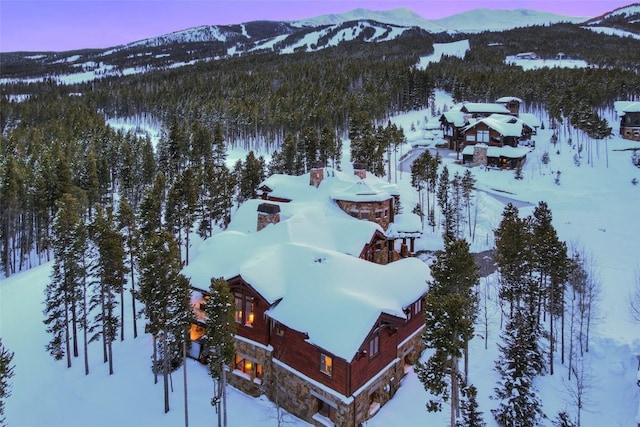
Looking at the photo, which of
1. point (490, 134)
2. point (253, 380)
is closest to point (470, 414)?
point (253, 380)

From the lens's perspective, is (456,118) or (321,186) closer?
(321,186)

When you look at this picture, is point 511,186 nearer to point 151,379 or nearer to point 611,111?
point 611,111

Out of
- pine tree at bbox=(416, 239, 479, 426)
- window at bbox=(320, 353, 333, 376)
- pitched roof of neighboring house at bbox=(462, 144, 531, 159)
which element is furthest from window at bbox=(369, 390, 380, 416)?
pitched roof of neighboring house at bbox=(462, 144, 531, 159)

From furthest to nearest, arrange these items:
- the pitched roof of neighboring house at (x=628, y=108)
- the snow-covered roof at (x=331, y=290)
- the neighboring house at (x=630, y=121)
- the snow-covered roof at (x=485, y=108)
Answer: the snow-covered roof at (x=485, y=108) → the neighboring house at (x=630, y=121) → the pitched roof of neighboring house at (x=628, y=108) → the snow-covered roof at (x=331, y=290)

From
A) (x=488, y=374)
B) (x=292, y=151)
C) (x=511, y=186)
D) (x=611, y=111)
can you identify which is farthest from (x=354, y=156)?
(x=611, y=111)

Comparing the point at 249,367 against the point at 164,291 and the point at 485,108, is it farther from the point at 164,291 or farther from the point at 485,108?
the point at 485,108

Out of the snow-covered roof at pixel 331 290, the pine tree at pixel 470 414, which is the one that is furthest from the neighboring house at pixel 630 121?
the pine tree at pixel 470 414

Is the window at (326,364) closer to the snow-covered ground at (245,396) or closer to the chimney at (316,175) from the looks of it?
the snow-covered ground at (245,396)
